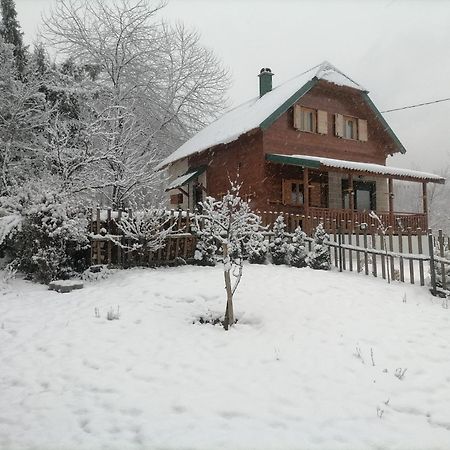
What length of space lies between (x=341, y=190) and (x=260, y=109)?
552 centimetres

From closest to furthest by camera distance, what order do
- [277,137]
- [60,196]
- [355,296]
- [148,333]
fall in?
[148,333] → [355,296] → [60,196] → [277,137]

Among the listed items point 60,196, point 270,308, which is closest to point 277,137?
point 60,196

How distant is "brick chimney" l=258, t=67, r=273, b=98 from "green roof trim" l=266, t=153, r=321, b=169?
6.36 m

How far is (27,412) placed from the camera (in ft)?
13.0

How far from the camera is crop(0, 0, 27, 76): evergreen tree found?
1376 centimetres

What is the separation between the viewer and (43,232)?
9094mm

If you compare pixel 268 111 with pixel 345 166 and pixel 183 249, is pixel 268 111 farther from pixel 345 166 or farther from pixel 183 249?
pixel 183 249

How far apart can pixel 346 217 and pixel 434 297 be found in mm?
8543

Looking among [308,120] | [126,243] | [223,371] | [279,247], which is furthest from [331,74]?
[223,371]

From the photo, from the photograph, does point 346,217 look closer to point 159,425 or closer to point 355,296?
point 355,296

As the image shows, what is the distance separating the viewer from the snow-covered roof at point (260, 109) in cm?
1720

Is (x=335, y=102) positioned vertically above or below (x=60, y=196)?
above

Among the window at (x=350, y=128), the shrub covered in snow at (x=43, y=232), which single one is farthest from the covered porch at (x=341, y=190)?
the shrub covered in snow at (x=43, y=232)

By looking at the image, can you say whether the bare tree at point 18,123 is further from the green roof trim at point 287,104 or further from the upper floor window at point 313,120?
the upper floor window at point 313,120
